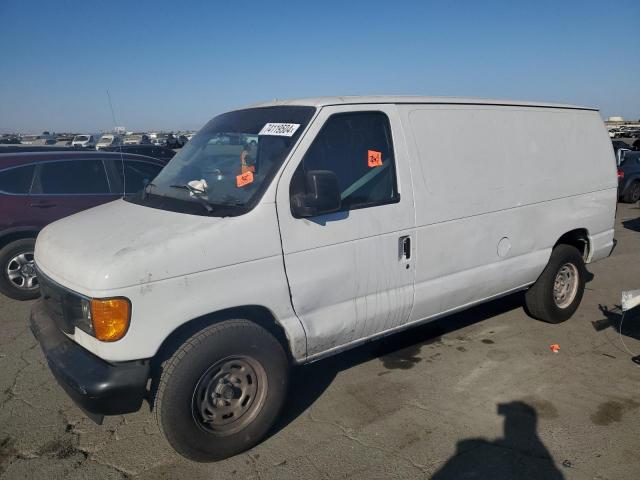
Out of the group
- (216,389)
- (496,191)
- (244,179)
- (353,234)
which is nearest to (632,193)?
(496,191)

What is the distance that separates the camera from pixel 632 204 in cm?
1432

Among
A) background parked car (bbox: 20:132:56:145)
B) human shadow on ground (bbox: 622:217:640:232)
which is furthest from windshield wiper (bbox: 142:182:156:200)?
background parked car (bbox: 20:132:56:145)

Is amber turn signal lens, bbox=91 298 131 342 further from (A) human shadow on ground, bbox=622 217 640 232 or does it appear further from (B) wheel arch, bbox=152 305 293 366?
(A) human shadow on ground, bbox=622 217 640 232

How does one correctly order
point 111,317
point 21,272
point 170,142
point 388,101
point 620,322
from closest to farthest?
point 111,317 < point 388,101 < point 620,322 < point 21,272 < point 170,142

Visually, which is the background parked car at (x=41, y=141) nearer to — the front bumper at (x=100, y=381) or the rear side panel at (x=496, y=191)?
the front bumper at (x=100, y=381)

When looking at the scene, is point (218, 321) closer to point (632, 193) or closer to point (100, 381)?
point (100, 381)

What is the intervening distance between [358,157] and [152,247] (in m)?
1.53

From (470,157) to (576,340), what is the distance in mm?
2197

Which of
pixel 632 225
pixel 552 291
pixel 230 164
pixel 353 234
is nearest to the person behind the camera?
pixel 353 234

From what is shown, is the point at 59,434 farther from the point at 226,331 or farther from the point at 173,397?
the point at 226,331

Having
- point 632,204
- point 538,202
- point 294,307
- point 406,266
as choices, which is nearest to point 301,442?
point 294,307

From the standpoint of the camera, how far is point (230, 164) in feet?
11.0

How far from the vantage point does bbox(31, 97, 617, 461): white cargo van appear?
2.69 meters

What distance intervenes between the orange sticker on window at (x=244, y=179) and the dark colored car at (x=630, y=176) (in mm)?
14123
